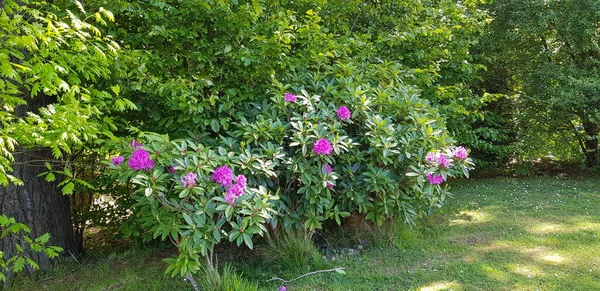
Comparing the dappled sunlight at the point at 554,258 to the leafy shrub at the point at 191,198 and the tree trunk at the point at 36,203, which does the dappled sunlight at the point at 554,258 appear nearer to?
the leafy shrub at the point at 191,198

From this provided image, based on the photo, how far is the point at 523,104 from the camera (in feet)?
25.1

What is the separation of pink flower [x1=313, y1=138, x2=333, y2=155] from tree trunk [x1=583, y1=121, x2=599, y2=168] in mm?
6263

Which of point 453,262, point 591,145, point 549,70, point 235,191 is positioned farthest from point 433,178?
point 591,145

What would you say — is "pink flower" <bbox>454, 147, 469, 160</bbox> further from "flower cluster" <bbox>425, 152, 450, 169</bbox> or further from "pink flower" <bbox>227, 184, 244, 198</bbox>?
"pink flower" <bbox>227, 184, 244, 198</bbox>

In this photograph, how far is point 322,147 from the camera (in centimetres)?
308

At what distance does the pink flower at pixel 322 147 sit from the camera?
3080mm

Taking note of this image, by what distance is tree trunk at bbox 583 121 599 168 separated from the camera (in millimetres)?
7141

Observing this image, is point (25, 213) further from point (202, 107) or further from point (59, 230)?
point (202, 107)

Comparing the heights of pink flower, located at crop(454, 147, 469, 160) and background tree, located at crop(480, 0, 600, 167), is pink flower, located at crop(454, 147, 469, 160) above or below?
below

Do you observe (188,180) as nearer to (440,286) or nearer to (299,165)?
(299,165)

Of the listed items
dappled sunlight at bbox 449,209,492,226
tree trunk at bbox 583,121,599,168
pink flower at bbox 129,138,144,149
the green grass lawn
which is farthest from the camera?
tree trunk at bbox 583,121,599,168

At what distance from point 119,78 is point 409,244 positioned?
302 cm

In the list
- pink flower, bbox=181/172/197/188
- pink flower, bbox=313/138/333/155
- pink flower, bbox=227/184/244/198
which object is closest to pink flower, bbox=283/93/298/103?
pink flower, bbox=313/138/333/155

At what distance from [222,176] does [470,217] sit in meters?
3.47
